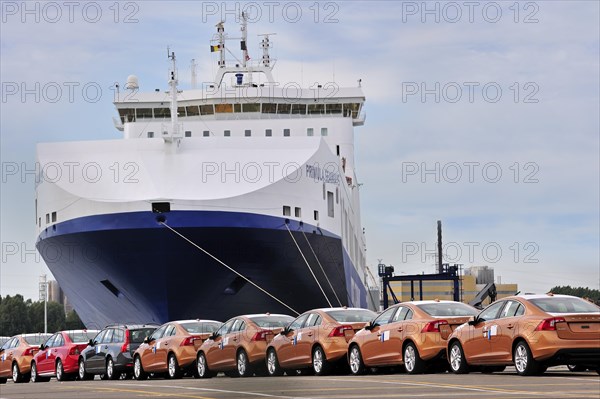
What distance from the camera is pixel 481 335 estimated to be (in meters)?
17.6

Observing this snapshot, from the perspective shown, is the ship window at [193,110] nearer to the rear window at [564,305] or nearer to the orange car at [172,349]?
the orange car at [172,349]

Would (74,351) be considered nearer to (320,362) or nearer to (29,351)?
(29,351)

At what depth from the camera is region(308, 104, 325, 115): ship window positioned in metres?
52.3

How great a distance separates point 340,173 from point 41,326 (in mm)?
108798

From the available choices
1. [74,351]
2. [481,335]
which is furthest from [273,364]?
[74,351]

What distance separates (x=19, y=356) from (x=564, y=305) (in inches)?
650

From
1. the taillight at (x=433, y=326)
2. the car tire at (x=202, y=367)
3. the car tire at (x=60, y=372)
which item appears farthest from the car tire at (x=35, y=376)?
the taillight at (x=433, y=326)

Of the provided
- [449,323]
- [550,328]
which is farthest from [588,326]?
[449,323]

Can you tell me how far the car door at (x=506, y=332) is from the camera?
1697 cm

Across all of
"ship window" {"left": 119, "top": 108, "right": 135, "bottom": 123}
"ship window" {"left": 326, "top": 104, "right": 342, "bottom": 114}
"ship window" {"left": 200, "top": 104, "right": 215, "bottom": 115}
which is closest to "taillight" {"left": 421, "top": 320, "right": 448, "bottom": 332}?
"ship window" {"left": 200, "top": 104, "right": 215, "bottom": 115}

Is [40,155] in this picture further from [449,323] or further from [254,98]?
[449,323]

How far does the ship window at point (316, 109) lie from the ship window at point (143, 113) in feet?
23.0

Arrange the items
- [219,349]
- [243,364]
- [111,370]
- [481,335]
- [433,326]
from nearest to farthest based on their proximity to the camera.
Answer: [481,335] < [433,326] < [243,364] < [219,349] < [111,370]

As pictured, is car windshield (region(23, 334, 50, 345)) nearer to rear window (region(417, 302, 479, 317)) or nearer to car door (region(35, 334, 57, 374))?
car door (region(35, 334, 57, 374))
